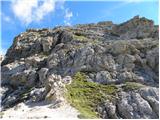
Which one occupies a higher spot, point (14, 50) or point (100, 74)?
point (14, 50)

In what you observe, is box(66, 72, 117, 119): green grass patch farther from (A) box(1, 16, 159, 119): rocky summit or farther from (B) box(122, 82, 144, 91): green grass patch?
(B) box(122, 82, 144, 91): green grass patch

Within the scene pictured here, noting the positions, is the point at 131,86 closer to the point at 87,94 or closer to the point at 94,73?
the point at 87,94

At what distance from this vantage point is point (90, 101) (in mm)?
65375

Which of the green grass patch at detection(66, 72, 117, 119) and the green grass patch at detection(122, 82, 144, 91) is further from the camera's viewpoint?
the green grass patch at detection(122, 82, 144, 91)

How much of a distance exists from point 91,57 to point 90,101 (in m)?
17.4

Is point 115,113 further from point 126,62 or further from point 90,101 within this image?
point 126,62

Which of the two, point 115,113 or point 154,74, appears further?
point 154,74

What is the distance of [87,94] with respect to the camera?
68.2m

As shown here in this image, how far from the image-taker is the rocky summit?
6297cm

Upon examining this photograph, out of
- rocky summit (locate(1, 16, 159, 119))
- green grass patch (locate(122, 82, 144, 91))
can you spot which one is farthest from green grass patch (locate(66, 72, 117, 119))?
green grass patch (locate(122, 82, 144, 91))

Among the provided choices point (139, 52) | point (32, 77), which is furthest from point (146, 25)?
point (32, 77)

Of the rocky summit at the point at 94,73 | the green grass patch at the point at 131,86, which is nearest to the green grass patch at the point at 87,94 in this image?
the rocky summit at the point at 94,73

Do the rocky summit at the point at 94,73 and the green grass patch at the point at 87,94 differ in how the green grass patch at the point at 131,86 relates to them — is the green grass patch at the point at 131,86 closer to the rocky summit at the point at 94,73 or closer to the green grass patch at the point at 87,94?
the rocky summit at the point at 94,73

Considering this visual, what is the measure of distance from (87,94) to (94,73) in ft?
31.9
